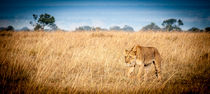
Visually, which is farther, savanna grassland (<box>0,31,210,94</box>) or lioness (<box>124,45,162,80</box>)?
lioness (<box>124,45,162,80</box>)

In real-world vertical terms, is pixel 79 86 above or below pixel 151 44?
below

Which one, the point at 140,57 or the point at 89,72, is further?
the point at 89,72

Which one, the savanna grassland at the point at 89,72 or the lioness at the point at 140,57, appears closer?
the savanna grassland at the point at 89,72

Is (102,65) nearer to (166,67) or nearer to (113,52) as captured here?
(113,52)

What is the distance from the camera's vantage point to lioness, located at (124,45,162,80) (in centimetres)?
429

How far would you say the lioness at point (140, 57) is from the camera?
4.29 meters

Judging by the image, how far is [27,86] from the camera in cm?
286

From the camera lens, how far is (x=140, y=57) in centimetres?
442

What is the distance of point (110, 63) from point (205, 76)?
12.0 ft

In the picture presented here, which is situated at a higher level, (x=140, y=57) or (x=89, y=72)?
(x=140, y=57)

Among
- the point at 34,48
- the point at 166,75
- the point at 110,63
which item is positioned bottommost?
the point at 166,75

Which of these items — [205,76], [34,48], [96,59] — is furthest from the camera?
[34,48]

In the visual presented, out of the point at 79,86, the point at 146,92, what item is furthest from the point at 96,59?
the point at 146,92

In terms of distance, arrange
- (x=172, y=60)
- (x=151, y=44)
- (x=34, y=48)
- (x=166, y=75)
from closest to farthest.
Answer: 1. (x=166, y=75)
2. (x=172, y=60)
3. (x=34, y=48)
4. (x=151, y=44)
